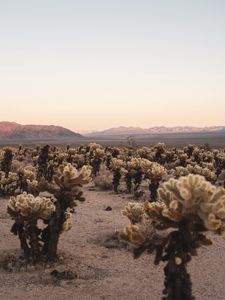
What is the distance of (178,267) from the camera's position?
6.50 metres

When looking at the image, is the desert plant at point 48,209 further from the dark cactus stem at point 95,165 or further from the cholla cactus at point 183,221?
the dark cactus stem at point 95,165

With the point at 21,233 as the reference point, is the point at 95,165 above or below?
above

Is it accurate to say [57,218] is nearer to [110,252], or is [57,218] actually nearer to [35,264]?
[35,264]

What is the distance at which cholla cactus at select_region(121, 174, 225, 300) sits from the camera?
6.17 metres

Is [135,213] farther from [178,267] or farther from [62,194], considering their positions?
[178,267]

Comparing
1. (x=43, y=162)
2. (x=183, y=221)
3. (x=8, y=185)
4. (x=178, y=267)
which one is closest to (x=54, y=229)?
(x=178, y=267)

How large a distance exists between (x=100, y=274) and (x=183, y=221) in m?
3.39

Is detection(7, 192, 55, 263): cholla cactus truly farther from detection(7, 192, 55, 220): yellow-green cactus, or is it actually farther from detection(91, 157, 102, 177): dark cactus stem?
detection(91, 157, 102, 177): dark cactus stem

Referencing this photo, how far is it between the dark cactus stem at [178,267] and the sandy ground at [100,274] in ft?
5.68

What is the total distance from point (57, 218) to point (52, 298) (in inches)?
71.7

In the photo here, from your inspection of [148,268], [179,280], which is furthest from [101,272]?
[179,280]

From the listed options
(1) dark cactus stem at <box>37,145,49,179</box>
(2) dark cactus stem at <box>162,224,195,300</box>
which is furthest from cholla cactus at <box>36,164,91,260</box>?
(1) dark cactus stem at <box>37,145,49,179</box>

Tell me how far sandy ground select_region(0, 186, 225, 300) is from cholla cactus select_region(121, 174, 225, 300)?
1.85 m

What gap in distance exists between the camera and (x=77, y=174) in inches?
364
